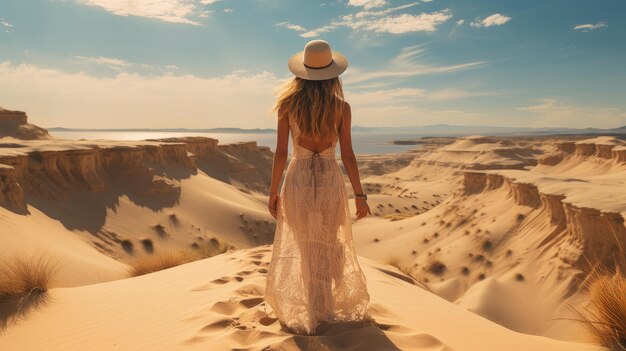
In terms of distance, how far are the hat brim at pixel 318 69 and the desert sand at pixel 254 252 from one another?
6.48ft

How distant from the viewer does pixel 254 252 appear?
23.6ft

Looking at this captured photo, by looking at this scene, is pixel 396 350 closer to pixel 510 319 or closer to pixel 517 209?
pixel 510 319

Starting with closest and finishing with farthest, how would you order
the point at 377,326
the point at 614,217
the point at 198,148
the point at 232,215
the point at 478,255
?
the point at 377,326 < the point at 614,217 < the point at 478,255 < the point at 232,215 < the point at 198,148

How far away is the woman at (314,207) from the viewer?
3111 mm

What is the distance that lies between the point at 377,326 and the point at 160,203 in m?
21.4

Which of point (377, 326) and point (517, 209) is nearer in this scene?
point (377, 326)

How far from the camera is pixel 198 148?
42.1 m

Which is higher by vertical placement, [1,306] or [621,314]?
[621,314]

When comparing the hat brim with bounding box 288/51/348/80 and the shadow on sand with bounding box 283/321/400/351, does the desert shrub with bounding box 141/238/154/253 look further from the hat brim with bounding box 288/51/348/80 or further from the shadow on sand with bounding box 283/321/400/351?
the hat brim with bounding box 288/51/348/80

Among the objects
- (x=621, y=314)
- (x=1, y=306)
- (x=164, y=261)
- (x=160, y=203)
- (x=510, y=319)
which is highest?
(x=621, y=314)

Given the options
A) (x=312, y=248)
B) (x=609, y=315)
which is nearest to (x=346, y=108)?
(x=312, y=248)

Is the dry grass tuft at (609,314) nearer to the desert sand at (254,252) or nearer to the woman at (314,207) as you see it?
the desert sand at (254,252)


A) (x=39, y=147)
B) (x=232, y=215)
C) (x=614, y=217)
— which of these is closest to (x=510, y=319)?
(x=614, y=217)

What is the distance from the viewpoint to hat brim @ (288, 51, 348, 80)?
3.06m
